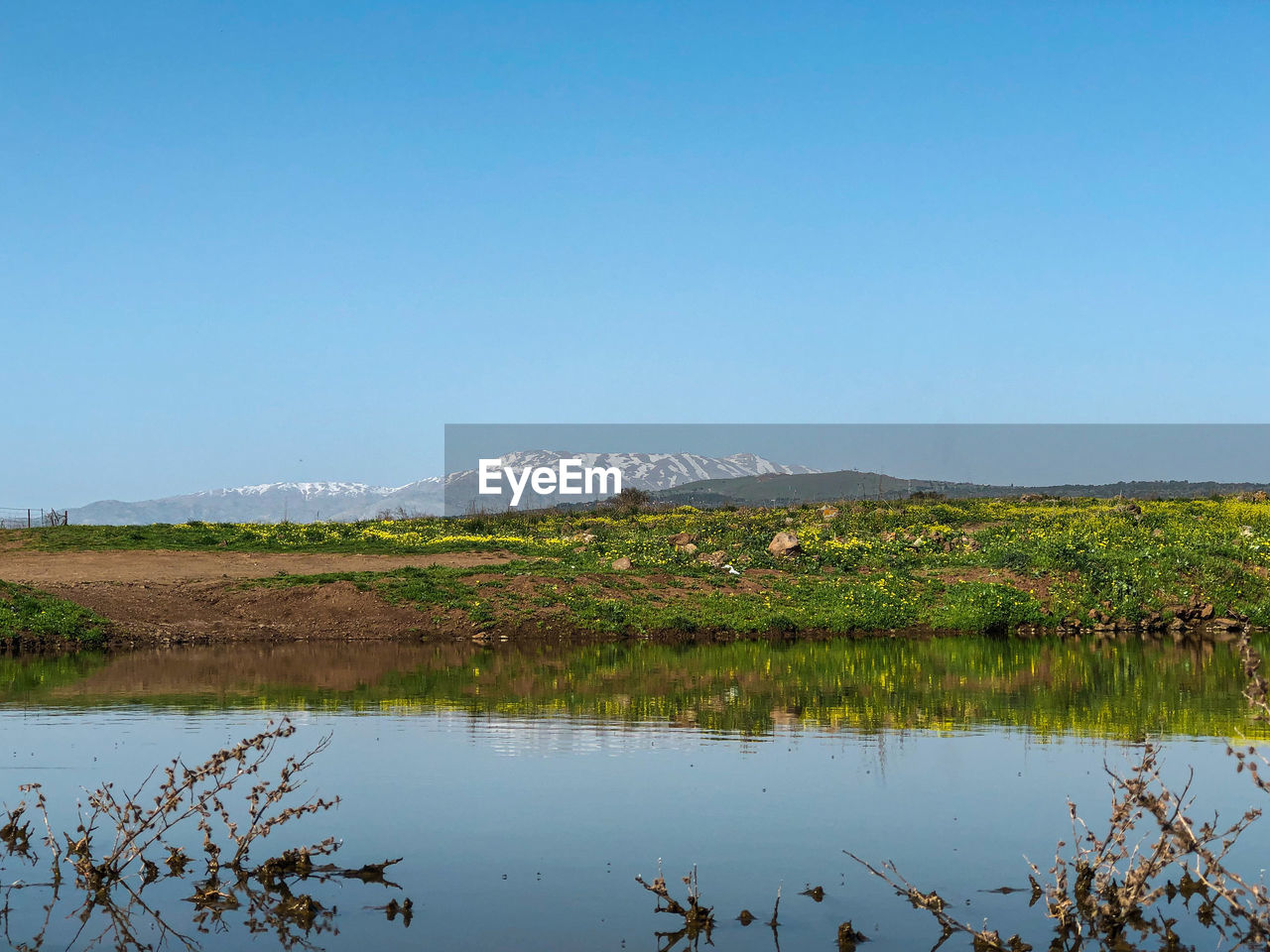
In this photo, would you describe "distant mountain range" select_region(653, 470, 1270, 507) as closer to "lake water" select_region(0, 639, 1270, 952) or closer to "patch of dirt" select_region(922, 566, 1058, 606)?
"patch of dirt" select_region(922, 566, 1058, 606)

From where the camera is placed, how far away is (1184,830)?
322 inches

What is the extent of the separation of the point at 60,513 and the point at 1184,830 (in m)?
70.3

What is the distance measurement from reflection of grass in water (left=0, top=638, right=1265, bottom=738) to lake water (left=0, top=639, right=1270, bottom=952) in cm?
12

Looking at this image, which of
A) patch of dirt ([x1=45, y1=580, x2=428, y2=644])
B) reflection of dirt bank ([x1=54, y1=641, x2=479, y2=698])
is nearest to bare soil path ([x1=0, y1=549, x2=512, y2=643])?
patch of dirt ([x1=45, y1=580, x2=428, y2=644])

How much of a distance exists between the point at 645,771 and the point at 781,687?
27.4 feet

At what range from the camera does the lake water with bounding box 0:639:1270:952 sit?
930cm

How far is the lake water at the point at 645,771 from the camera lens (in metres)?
9.30

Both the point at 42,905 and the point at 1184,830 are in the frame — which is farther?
the point at 42,905

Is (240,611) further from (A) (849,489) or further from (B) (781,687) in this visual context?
(A) (849,489)

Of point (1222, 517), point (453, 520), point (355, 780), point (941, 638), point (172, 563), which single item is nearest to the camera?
point (355, 780)

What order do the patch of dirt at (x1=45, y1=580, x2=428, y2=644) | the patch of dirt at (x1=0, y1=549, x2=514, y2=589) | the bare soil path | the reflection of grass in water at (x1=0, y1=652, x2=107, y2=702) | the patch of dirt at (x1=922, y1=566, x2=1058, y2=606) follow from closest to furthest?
the reflection of grass in water at (x1=0, y1=652, x2=107, y2=702) < the patch of dirt at (x1=45, y1=580, x2=428, y2=644) < the bare soil path < the patch of dirt at (x1=922, y1=566, x2=1058, y2=606) < the patch of dirt at (x1=0, y1=549, x2=514, y2=589)

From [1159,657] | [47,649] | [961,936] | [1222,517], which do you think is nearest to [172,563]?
[47,649]

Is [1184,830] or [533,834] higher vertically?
[1184,830]

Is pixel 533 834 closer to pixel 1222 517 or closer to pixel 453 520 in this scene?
pixel 1222 517
